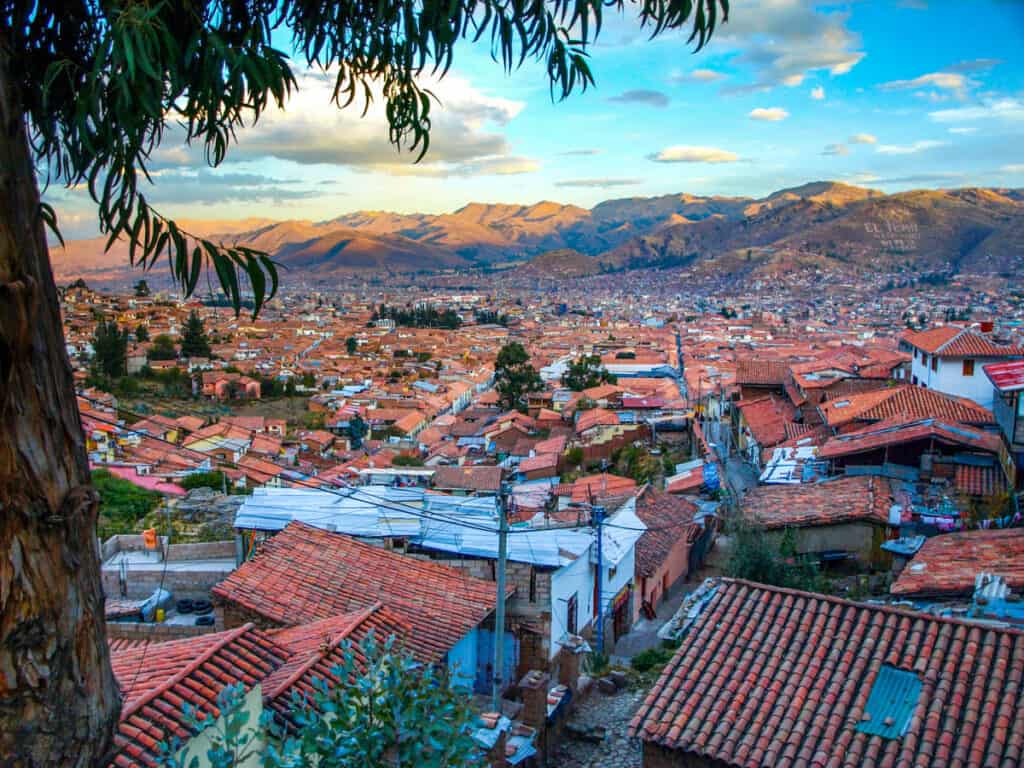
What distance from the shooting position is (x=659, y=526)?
13141 millimetres

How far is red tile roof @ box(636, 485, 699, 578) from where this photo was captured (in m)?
12.2

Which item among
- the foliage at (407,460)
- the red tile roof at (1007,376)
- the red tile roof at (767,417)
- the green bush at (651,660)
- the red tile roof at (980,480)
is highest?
the red tile roof at (1007,376)

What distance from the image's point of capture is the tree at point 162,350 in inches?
1812

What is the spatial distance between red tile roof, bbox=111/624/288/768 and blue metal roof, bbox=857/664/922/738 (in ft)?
11.3

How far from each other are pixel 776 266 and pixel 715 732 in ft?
404

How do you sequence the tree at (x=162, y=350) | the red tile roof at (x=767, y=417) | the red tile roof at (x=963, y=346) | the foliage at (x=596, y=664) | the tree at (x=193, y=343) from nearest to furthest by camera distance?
the foliage at (x=596, y=664) → the red tile roof at (x=767, y=417) → the red tile roof at (x=963, y=346) → the tree at (x=162, y=350) → the tree at (x=193, y=343)

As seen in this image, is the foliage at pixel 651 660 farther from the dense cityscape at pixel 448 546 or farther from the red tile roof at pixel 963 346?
the red tile roof at pixel 963 346

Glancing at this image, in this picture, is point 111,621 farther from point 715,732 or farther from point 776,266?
point 776,266

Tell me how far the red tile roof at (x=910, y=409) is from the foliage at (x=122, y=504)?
503 inches

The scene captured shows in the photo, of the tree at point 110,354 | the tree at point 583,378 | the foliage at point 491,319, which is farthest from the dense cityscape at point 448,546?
the foliage at point 491,319

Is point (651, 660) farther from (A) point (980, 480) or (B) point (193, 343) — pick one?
(B) point (193, 343)

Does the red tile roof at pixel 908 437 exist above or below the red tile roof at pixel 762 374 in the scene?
above

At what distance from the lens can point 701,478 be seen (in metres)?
16.6

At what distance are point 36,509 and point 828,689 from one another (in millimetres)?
4705
